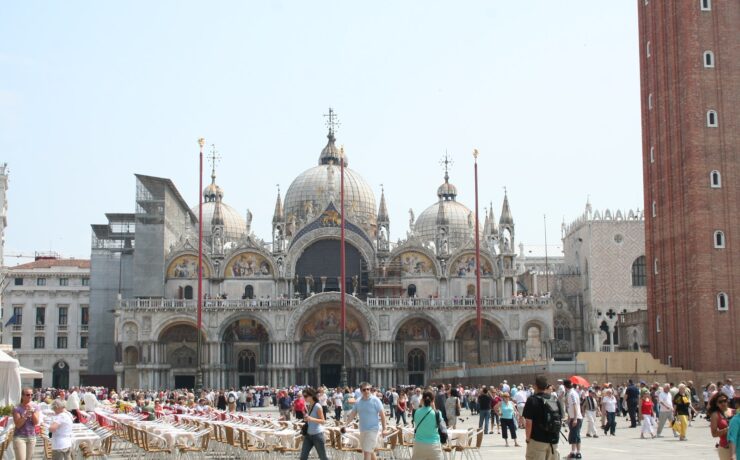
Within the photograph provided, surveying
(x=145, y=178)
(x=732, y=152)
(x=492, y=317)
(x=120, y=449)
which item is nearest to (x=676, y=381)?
(x=732, y=152)

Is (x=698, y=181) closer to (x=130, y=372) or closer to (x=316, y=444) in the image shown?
(x=316, y=444)

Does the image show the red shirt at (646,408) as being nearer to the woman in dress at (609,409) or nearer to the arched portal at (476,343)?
the woman in dress at (609,409)

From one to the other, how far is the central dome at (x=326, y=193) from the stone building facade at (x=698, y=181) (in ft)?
99.2

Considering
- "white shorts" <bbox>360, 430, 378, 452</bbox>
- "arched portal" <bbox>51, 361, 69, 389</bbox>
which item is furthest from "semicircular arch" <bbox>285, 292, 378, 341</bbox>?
"white shorts" <bbox>360, 430, 378, 452</bbox>

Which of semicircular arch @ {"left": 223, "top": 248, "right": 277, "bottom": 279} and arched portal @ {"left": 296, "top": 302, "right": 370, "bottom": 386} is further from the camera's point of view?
semicircular arch @ {"left": 223, "top": 248, "right": 277, "bottom": 279}

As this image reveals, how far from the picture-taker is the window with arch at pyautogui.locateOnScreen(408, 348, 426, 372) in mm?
71688

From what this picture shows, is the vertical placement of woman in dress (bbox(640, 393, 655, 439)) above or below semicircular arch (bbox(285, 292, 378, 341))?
below

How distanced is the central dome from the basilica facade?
1561 mm

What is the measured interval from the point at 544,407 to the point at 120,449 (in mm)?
16672

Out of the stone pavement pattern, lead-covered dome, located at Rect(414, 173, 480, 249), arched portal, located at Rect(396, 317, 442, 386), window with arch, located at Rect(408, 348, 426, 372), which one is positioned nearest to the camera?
the stone pavement pattern

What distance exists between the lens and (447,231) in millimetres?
83062

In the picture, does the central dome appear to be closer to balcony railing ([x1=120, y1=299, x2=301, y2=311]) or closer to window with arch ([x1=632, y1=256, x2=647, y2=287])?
balcony railing ([x1=120, y1=299, x2=301, y2=311])

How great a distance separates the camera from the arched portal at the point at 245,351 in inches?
2763

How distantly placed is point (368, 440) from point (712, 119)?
36.8 m
